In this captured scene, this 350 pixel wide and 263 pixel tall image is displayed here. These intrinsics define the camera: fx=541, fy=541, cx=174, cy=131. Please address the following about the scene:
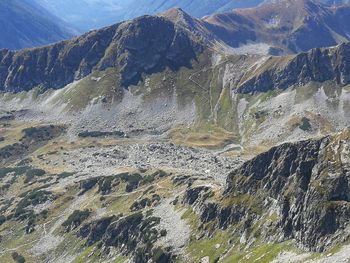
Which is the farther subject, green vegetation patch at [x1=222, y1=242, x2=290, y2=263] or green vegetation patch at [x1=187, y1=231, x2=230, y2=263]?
green vegetation patch at [x1=187, y1=231, x2=230, y2=263]

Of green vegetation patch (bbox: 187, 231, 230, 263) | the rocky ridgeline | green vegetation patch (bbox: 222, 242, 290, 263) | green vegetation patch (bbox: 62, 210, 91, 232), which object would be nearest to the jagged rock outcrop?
green vegetation patch (bbox: 187, 231, 230, 263)

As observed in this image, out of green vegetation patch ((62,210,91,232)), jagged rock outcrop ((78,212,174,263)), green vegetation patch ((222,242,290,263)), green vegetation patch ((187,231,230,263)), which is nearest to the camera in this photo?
green vegetation patch ((222,242,290,263))

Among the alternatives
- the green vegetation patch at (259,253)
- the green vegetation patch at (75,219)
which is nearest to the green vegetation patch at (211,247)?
the green vegetation patch at (259,253)

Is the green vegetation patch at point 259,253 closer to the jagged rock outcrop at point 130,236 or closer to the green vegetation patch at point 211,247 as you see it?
the green vegetation patch at point 211,247

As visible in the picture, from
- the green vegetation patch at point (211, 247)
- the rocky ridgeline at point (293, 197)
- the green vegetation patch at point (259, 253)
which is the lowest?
the green vegetation patch at point (211, 247)

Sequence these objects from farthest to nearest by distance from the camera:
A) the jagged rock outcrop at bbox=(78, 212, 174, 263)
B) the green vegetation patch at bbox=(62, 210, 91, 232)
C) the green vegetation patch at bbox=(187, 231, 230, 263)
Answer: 1. the green vegetation patch at bbox=(62, 210, 91, 232)
2. the jagged rock outcrop at bbox=(78, 212, 174, 263)
3. the green vegetation patch at bbox=(187, 231, 230, 263)

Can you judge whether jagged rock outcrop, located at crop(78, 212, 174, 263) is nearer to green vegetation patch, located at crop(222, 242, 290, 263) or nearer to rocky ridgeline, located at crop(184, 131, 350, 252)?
rocky ridgeline, located at crop(184, 131, 350, 252)

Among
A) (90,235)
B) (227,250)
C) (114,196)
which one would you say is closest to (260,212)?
(227,250)

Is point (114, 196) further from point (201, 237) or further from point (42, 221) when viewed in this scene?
point (201, 237)

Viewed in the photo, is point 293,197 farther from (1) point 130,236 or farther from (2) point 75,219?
(2) point 75,219

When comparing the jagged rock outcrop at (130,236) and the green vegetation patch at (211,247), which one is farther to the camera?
the jagged rock outcrop at (130,236)
